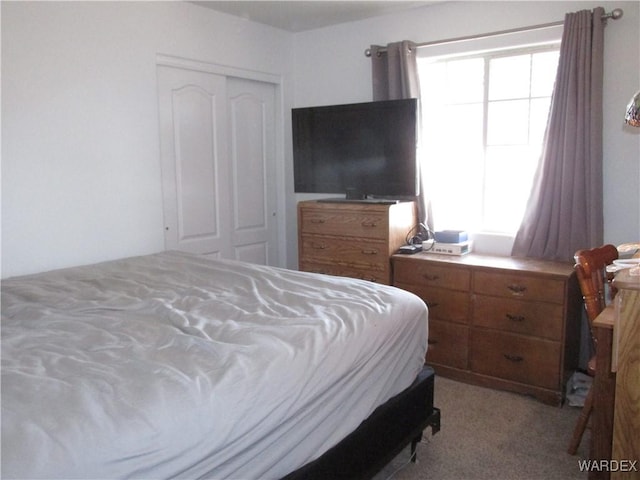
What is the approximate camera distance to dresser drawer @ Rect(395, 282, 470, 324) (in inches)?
126

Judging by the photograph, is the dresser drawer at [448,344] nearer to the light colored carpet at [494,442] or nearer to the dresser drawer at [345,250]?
the light colored carpet at [494,442]

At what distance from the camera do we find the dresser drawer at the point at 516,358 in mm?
2910

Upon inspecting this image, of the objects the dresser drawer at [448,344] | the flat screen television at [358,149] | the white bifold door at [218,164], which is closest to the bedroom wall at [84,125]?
the white bifold door at [218,164]

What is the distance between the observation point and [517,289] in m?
3.00

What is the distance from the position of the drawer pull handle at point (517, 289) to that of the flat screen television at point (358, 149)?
0.85 meters

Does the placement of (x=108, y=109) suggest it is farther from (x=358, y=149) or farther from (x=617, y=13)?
(x=617, y=13)

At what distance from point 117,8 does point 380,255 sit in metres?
2.17

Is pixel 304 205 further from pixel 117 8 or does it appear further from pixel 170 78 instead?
pixel 117 8

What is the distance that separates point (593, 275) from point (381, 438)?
1.14 m

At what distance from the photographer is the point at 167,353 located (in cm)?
153

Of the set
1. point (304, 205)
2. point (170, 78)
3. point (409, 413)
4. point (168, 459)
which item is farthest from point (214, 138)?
point (168, 459)

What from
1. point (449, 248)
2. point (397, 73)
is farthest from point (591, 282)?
point (397, 73)

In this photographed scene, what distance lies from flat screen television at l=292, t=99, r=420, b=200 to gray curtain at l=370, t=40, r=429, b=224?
20 cm

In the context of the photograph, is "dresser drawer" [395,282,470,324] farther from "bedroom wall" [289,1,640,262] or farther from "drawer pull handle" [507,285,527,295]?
"bedroom wall" [289,1,640,262]
